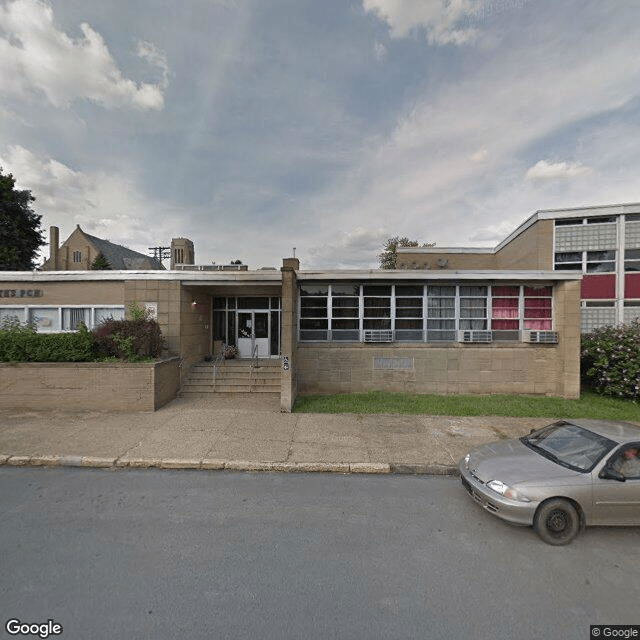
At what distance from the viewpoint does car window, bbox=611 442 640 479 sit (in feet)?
12.8

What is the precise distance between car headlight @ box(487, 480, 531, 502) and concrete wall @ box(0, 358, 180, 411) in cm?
845

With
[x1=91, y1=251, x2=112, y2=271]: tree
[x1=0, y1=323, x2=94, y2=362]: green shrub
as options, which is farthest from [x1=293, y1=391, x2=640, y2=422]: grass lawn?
[x1=91, y1=251, x2=112, y2=271]: tree

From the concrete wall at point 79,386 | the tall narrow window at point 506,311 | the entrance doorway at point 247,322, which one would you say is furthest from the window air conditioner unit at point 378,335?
the concrete wall at point 79,386

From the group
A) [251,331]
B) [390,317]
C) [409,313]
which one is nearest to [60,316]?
[251,331]

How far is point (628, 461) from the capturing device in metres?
3.97

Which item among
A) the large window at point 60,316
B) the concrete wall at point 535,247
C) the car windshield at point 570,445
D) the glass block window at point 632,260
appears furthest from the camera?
the concrete wall at point 535,247

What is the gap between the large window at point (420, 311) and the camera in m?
11.2

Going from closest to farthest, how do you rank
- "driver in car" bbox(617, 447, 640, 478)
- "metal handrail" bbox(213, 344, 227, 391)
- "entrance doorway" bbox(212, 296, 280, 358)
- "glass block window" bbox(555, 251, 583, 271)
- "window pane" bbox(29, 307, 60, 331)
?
"driver in car" bbox(617, 447, 640, 478) → "metal handrail" bbox(213, 344, 227, 391) → "window pane" bbox(29, 307, 60, 331) → "entrance doorway" bbox(212, 296, 280, 358) → "glass block window" bbox(555, 251, 583, 271)

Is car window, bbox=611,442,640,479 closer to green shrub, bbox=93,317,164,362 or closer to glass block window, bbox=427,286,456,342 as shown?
glass block window, bbox=427,286,456,342

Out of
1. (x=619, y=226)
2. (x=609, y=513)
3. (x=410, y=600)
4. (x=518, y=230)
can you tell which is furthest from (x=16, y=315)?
(x=619, y=226)

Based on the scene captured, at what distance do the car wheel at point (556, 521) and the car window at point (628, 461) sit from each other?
809 millimetres

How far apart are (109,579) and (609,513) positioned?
18.9 ft

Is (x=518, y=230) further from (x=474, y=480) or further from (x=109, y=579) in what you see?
(x=109, y=579)

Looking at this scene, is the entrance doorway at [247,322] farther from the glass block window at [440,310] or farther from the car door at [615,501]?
the car door at [615,501]
